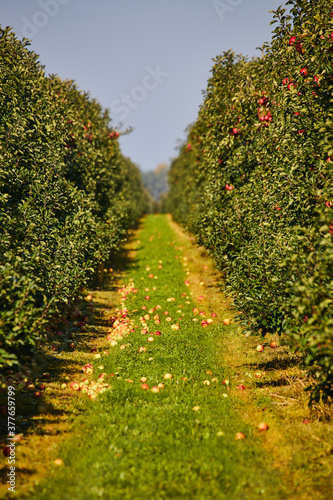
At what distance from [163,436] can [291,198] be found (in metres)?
5.44

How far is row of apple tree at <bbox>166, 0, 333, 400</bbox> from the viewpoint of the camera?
4.90 m

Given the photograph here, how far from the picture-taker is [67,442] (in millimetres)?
5281

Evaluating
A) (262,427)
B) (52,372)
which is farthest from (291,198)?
(52,372)

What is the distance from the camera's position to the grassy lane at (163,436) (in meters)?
4.39

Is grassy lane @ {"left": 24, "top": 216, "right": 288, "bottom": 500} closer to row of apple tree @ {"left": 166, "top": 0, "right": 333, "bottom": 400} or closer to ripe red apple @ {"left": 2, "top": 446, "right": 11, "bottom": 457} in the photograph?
ripe red apple @ {"left": 2, "top": 446, "right": 11, "bottom": 457}

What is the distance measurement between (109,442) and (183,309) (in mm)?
6696

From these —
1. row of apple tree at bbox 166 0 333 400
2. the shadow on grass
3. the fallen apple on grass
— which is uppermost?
row of apple tree at bbox 166 0 333 400

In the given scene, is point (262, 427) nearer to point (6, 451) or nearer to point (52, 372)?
point (6, 451)

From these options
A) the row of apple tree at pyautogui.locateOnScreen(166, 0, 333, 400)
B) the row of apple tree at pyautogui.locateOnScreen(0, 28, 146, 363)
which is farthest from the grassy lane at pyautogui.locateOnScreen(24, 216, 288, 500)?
the row of apple tree at pyautogui.locateOnScreen(0, 28, 146, 363)

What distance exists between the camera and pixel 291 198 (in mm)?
6887

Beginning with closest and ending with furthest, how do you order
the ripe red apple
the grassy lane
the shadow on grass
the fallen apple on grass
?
the grassy lane, the ripe red apple, the fallen apple on grass, the shadow on grass

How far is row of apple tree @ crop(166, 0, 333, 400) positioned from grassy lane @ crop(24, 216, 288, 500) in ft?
5.23

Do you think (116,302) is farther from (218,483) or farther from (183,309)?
(218,483)

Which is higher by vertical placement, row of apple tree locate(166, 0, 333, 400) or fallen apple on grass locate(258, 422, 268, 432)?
row of apple tree locate(166, 0, 333, 400)
